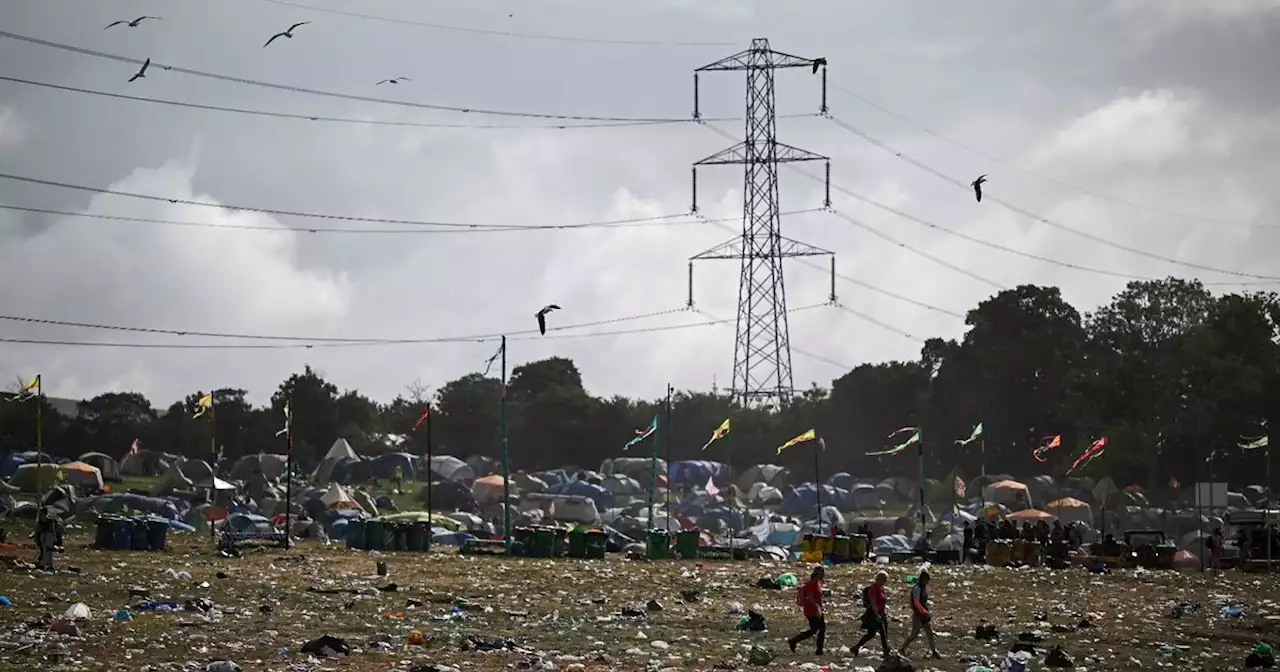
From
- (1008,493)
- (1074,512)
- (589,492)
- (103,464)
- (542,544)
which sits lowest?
(542,544)

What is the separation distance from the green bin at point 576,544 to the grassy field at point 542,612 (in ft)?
13.1

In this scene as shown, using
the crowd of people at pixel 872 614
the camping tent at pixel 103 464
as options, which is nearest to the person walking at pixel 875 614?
the crowd of people at pixel 872 614

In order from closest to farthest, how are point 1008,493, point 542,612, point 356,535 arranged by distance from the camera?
point 542,612 < point 356,535 < point 1008,493

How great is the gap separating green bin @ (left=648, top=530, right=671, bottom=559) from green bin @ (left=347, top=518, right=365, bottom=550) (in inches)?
328

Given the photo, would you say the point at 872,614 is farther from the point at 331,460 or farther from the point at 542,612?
the point at 331,460

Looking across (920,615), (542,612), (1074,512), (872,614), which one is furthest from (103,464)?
(872,614)

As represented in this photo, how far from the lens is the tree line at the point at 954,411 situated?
257ft

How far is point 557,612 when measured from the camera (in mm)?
26984

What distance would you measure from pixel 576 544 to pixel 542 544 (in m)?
1.05

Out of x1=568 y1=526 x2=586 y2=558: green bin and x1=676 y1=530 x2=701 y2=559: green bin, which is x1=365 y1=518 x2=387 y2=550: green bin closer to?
x1=568 y1=526 x2=586 y2=558: green bin

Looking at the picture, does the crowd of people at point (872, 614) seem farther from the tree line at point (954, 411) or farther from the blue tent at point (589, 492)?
the blue tent at point (589, 492)

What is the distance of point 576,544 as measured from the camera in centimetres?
4716

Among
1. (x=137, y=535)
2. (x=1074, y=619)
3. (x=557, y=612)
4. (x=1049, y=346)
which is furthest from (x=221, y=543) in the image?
(x=1049, y=346)

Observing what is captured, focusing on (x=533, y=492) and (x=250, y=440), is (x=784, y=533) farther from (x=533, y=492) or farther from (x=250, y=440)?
(x=250, y=440)
